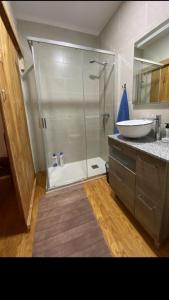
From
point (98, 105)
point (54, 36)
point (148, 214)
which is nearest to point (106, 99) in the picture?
point (98, 105)

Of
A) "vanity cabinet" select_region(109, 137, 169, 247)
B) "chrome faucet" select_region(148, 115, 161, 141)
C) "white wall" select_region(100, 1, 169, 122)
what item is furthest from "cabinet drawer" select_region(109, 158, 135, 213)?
"white wall" select_region(100, 1, 169, 122)

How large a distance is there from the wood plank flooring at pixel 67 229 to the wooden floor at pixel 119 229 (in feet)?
0.24

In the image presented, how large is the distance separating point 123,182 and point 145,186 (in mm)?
318

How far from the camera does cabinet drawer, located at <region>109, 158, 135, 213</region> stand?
1.27 m

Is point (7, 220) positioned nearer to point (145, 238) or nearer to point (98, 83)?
point (145, 238)

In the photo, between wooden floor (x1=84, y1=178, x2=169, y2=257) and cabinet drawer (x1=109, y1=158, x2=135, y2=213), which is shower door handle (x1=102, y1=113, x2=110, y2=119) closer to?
cabinet drawer (x1=109, y1=158, x2=135, y2=213)

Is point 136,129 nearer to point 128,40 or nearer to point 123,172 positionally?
point 123,172

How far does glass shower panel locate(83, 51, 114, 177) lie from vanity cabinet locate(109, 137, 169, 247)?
0.92 m

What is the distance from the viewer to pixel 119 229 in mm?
1293

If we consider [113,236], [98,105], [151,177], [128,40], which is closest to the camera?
[151,177]

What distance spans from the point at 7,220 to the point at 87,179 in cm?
113

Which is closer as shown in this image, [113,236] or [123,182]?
[113,236]

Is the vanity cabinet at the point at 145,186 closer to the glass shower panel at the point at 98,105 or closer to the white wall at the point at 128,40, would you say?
the white wall at the point at 128,40
